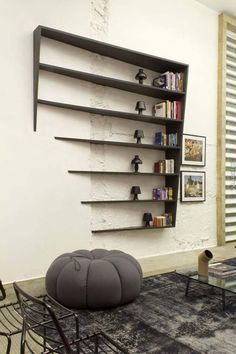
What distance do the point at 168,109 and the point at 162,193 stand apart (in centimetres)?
112

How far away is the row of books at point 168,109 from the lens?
4.07 m

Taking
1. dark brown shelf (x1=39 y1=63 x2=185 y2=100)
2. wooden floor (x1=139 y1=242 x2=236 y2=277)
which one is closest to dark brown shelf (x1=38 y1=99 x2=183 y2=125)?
dark brown shelf (x1=39 y1=63 x2=185 y2=100)

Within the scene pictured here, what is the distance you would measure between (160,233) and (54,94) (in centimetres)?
233

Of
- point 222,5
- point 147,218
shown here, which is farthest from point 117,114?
point 222,5

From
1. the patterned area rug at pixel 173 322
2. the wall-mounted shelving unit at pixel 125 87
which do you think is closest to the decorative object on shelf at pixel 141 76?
the wall-mounted shelving unit at pixel 125 87

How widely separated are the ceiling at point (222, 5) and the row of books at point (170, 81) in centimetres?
152

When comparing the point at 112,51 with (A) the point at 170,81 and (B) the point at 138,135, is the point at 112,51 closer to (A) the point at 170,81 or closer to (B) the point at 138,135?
(A) the point at 170,81

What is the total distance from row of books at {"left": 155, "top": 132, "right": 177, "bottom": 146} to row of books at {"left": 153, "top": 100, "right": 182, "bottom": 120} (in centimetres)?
24

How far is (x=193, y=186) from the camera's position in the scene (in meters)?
4.64

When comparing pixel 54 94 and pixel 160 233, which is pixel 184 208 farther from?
pixel 54 94

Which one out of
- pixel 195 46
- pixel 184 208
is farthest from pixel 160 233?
pixel 195 46

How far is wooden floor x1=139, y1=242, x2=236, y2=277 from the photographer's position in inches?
143

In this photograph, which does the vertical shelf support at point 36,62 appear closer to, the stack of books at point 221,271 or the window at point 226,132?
the stack of books at point 221,271

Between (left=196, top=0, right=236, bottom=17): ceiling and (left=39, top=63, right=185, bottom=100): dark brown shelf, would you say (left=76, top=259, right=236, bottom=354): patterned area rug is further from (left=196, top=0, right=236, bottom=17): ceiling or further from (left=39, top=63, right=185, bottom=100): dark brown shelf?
(left=196, top=0, right=236, bottom=17): ceiling
